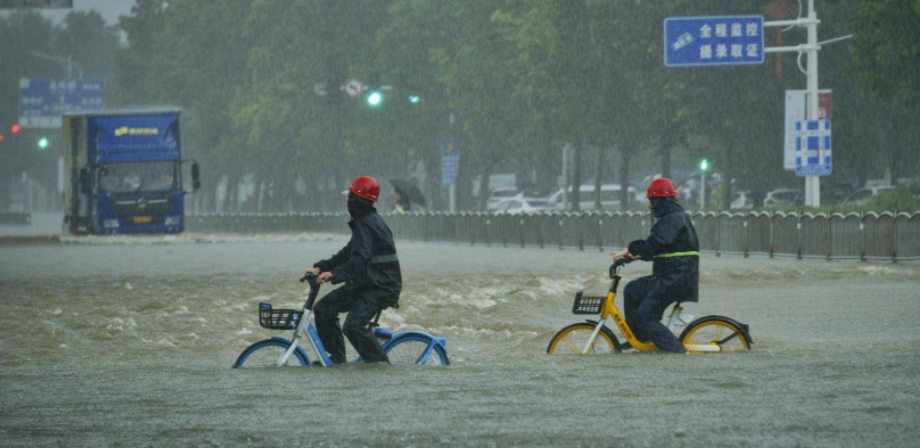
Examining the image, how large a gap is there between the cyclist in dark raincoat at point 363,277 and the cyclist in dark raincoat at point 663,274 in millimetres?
1958

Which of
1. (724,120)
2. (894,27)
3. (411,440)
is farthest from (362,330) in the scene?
(724,120)

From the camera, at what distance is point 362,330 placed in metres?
9.65

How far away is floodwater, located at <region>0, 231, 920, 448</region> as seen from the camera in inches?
287

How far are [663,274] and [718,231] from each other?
18.9 metres

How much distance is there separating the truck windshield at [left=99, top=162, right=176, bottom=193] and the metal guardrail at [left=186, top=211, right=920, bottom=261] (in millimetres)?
7565

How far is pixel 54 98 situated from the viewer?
209 feet

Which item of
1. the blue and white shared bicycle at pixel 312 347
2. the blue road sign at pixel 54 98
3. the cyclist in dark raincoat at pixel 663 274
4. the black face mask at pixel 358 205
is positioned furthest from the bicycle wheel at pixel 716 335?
the blue road sign at pixel 54 98

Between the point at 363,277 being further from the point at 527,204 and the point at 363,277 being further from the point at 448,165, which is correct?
the point at 527,204

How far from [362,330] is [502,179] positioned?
75251 millimetres

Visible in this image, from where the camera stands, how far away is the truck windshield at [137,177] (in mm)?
38469

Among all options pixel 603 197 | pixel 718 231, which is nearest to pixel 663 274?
pixel 718 231

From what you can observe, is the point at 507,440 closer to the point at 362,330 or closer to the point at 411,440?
the point at 411,440

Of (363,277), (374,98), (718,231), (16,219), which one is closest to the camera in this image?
(363,277)

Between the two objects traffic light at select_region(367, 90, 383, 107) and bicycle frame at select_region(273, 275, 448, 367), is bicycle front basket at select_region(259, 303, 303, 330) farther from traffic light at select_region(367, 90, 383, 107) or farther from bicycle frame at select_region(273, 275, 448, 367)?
traffic light at select_region(367, 90, 383, 107)
